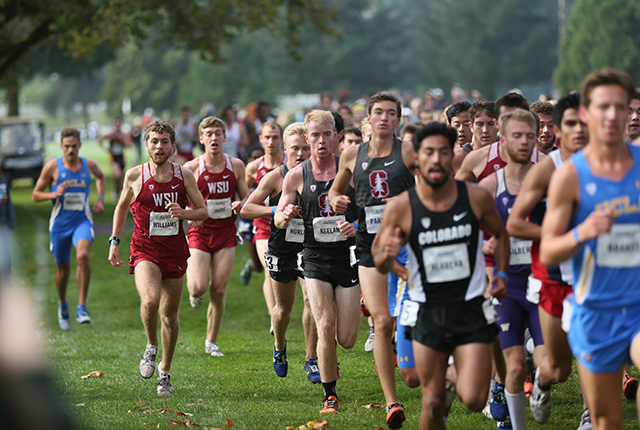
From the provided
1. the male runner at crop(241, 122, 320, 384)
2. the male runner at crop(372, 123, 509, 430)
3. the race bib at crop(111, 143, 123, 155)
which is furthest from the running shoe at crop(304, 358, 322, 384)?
the race bib at crop(111, 143, 123, 155)

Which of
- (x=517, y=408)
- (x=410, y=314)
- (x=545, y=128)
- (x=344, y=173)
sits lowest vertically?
(x=517, y=408)

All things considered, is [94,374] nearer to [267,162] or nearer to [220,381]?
[220,381]

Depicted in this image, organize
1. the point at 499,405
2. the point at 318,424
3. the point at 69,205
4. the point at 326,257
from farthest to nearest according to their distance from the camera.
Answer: the point at 69,205
the point at 326,257
the point at 318,424
the point at 499,405

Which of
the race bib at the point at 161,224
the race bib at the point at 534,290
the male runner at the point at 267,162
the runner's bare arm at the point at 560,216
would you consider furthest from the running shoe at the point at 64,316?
the runner's bare arm at the point at 560,216

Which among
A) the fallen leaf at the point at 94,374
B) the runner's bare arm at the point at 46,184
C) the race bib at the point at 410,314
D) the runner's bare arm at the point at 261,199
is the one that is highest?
the runner's bare arm at the point at 46,184

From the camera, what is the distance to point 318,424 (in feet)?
21.4

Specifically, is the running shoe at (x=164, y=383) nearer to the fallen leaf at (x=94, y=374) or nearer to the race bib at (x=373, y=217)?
the fallen leaf at (x=94, y=374)

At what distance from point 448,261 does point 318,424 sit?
7.30 ft

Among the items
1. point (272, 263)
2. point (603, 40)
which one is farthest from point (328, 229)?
point (603, 40)

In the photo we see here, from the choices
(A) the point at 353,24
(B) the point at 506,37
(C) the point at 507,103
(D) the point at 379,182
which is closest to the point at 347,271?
(D) the point at 379,182

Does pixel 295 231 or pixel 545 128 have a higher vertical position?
pixel 545 128

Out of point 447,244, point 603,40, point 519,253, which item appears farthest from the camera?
point 603,40

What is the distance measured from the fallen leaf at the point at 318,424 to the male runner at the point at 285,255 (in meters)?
1.37

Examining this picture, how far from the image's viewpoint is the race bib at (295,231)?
792cm
